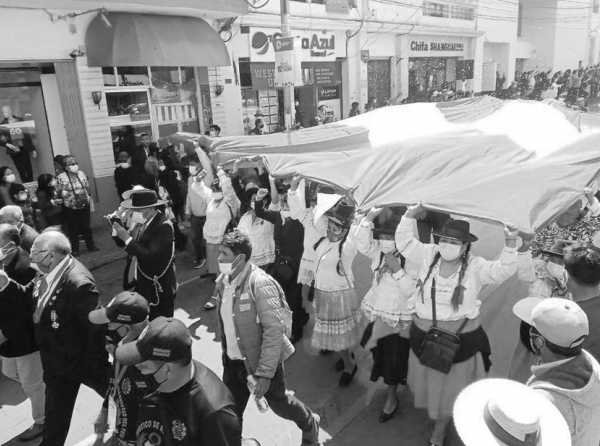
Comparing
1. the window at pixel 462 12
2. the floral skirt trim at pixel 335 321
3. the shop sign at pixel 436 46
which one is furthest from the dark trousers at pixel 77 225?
the window at pixel 462 12

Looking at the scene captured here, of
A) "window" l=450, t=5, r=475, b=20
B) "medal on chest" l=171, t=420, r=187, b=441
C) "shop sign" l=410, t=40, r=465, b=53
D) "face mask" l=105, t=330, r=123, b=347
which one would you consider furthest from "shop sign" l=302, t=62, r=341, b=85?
"medal on chest" l=171, t=420, r=187, b=441

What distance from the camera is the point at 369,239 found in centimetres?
398

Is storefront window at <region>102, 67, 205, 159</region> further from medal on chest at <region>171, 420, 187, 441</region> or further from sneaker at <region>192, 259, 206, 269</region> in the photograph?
medal on chest at <region>171, 420, 187, 441</region>

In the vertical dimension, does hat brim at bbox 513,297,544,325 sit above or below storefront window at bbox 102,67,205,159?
below

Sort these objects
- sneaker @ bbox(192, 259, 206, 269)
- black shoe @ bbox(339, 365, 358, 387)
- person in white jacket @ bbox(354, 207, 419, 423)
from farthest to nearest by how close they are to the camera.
→ sneaker @ bbox(192, 259, 206, 269) < black shoe @ bbox(339, 365, 358, 387) < person in white jacket @ bbox(354, 207, 419, 423)

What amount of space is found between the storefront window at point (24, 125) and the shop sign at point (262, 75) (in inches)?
215

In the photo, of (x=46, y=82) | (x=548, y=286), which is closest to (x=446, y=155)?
(x=548, y=286)

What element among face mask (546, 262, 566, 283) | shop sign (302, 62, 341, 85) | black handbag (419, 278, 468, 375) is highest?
shop sign (302, 62, 341, 85)

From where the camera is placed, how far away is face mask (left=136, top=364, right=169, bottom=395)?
7.54 feet

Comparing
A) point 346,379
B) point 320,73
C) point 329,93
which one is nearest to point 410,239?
point 346,379

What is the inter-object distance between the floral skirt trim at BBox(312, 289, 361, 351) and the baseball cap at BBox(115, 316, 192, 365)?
6.74 ft

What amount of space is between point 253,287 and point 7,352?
6.82 feet

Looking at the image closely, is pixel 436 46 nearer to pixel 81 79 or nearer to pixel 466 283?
pixel 81 79

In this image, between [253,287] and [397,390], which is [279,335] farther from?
[397,390]
